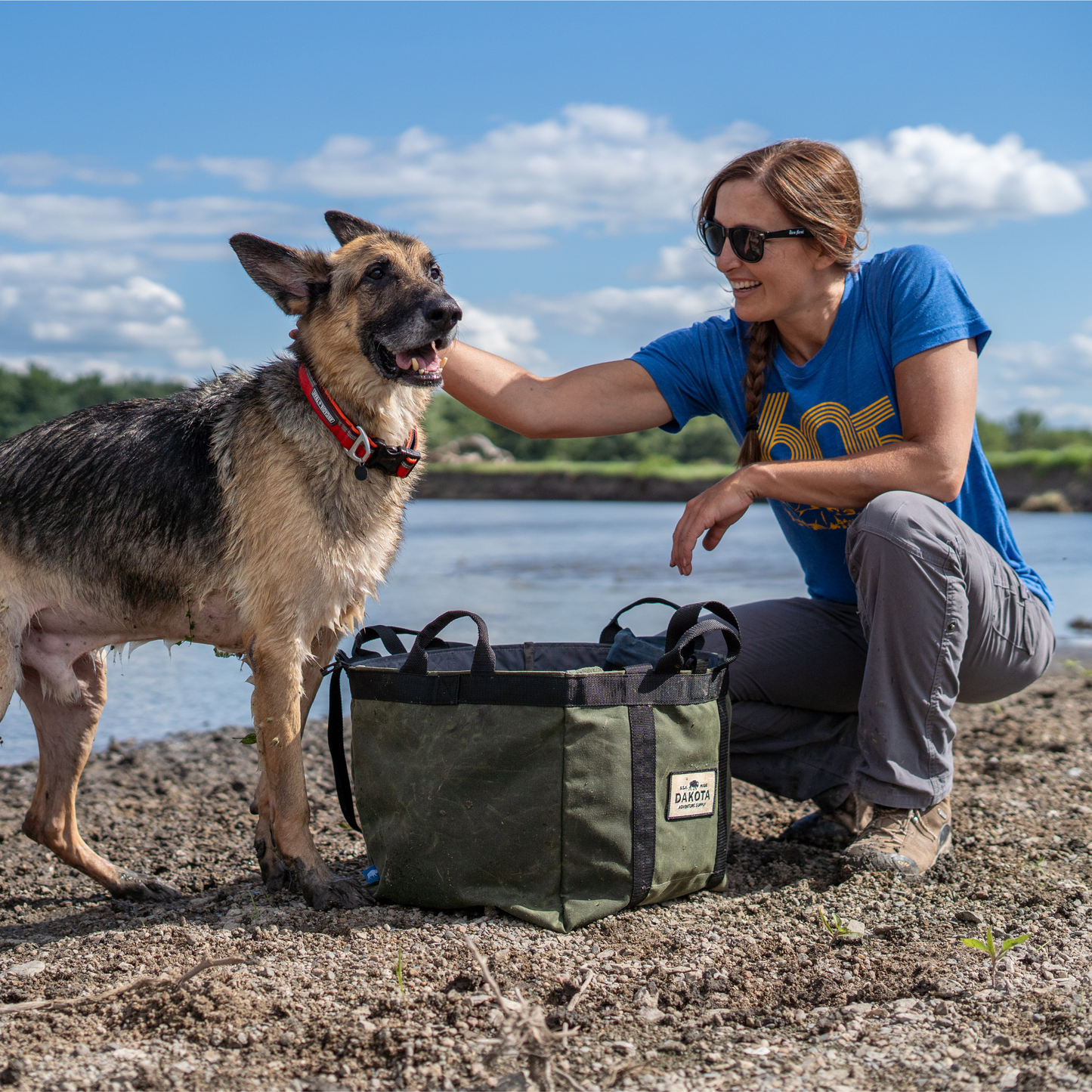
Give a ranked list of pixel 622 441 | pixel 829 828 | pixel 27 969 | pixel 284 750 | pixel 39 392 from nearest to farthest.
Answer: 1. pixel 27 969
2. pixel 284 750
3. pixel 829 828
4. pixel 39 392
5. pixel 622 441

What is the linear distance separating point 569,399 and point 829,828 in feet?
5.66

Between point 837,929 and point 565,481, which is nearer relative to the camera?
point 837,929

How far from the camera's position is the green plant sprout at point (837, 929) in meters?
2.48

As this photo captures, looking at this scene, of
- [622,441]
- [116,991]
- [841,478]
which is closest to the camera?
[116,991]

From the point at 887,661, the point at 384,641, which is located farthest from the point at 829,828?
the point at 384,641

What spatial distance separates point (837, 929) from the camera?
8.18 feet

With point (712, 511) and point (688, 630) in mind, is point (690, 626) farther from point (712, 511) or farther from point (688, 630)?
point (712, 511)

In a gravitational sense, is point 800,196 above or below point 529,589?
above

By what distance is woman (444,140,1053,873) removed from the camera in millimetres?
2984

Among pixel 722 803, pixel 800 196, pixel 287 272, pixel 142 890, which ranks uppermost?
pixel 800 196

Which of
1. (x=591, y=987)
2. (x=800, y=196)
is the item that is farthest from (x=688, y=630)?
(x=800, y=196)

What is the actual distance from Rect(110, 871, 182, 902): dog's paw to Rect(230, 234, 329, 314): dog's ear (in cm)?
184

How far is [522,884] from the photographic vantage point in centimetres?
257

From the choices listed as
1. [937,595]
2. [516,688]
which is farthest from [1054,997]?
[516,688]
